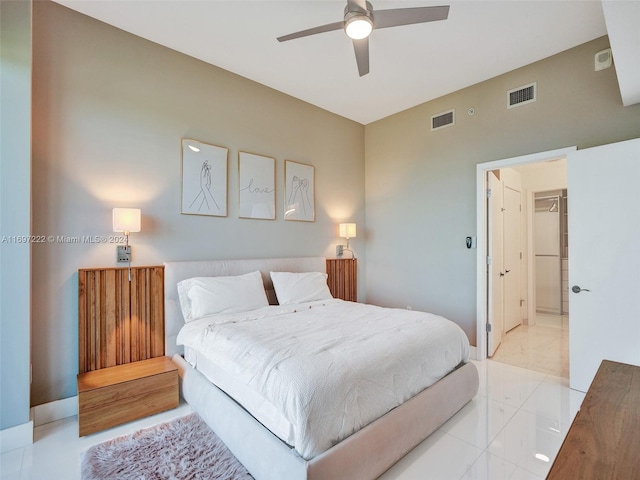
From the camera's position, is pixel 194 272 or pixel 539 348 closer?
pixel 194 272

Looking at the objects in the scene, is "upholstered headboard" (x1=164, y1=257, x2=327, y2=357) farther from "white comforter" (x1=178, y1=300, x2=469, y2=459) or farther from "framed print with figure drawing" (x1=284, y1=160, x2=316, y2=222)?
"framed print with figure drawing" (x1=284, y1=160, x2=316, y2=222)

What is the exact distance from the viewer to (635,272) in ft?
8.35

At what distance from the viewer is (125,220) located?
2.53 metres

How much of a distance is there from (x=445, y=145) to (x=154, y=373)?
3973 millimetres

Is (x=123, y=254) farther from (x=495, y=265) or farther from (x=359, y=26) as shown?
(x=495, y=265)

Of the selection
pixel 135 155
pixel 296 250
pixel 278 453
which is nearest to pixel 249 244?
pixel 296 250

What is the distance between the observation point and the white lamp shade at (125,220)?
8.26 ft

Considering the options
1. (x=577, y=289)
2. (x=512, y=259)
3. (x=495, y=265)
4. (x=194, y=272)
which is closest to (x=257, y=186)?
(x=194, y=272)

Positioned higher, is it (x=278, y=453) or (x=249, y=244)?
(x=249, y=244)

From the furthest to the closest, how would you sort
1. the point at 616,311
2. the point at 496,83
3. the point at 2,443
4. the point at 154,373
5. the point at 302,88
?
the point at 302,88, the point at 496,83, the point at 616,311, the point at 154,373, the point at 2,443

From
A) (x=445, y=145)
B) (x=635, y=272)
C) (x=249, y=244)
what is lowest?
(x=635, y=272)

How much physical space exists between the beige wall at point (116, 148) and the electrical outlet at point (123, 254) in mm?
57

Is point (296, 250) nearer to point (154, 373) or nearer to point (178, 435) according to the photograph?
point (154, 373)

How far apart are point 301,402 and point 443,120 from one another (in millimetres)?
3795
